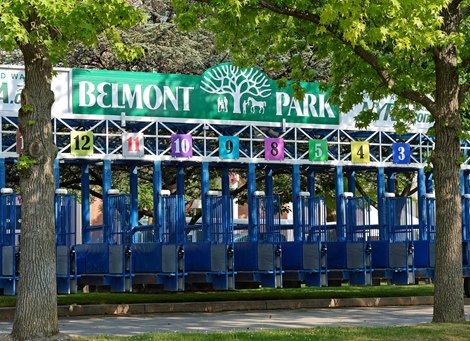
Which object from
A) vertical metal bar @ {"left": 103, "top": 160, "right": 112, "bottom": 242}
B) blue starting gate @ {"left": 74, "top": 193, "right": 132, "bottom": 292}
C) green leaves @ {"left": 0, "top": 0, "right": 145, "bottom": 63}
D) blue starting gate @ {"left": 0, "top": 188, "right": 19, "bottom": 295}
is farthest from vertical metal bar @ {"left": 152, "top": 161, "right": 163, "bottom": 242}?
green leaves @ {"left": 0, "top": 0, "right": 145, "bottom": 63}

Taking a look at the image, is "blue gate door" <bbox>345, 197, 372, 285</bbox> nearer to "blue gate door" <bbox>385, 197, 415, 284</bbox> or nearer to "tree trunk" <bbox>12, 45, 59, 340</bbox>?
"blue gate door" <bbox>385, 197, 415, 284</bbox>

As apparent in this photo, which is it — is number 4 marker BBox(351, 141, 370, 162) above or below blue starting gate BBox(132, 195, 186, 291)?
above

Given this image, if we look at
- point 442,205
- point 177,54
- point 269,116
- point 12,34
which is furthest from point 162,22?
point 12,34

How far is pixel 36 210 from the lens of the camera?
45.0 ft

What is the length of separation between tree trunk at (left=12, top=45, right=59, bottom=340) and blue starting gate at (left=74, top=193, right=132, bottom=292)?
811 centimetres

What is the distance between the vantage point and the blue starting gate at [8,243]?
834 inches

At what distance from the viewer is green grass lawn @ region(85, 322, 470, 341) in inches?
570

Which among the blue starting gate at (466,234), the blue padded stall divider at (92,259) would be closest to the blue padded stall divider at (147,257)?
the blue padded stall divider at (92,259)

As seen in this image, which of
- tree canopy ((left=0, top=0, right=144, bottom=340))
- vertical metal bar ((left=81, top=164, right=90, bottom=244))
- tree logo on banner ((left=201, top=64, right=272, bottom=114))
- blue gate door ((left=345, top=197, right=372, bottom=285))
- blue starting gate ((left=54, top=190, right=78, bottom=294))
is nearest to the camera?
tree canopy ((left=0, top=0, right=144, bottom=340))

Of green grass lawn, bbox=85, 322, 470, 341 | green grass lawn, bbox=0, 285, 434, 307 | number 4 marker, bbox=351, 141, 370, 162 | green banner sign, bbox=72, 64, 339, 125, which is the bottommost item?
green grass lawn, bbox=85, 322, 470, 341

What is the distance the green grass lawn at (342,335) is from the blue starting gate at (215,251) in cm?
693

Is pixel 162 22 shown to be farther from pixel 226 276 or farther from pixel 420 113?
pixel 226 276

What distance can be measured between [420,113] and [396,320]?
29.5 ft

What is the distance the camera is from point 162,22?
34781 millimetres
